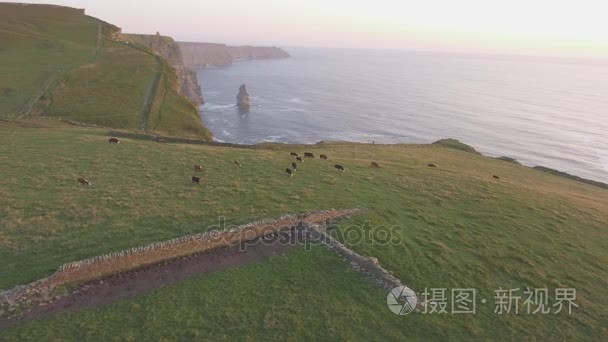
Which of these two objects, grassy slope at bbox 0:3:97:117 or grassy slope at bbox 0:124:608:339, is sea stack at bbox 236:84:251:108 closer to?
grassy slope at bbox 0:3:97:117

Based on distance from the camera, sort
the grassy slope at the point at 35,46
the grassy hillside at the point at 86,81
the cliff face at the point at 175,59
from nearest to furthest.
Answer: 1. the grassy hillside at the point at 86,81
2. the grassy slope at the point at 35,46
3. the cliff face at the point at 175,59

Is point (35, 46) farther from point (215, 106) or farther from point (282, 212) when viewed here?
point (282, 212)

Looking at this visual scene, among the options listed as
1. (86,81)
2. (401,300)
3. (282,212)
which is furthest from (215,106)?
(401,300)

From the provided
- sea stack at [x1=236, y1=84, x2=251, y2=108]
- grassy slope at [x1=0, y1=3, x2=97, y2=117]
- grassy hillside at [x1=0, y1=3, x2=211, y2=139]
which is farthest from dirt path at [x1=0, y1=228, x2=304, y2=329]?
sea stack at [x1=236, y1=84, x2=251, y2=108]

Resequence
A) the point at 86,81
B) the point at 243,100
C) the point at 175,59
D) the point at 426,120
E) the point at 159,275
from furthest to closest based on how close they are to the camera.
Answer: the point at 175,59
the point at 243,100
the point at 426,120
the point at 86,81
the point at 159,275

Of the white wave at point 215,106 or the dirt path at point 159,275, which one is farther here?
the white wave at point 215,106

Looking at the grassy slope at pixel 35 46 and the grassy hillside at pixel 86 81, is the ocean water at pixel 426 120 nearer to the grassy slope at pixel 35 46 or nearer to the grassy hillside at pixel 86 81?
the grassy hillside at pixel 86 81

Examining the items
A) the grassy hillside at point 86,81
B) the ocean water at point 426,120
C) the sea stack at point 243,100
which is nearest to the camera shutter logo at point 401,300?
the grassy hillside at point 86,81
